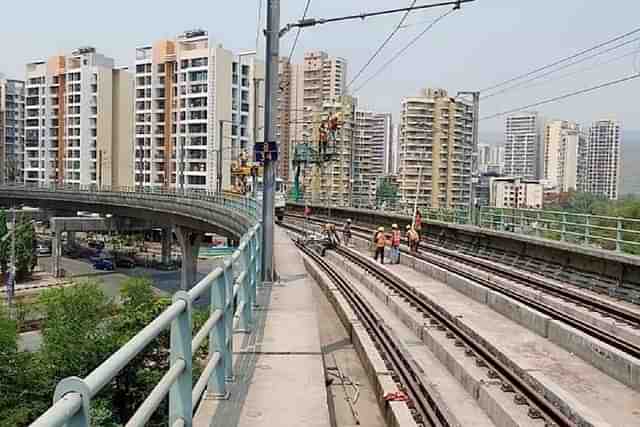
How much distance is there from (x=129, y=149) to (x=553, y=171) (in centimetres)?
6583

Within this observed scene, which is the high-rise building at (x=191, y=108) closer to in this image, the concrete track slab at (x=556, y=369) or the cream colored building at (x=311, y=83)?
the cream colored building at (x=311, y=83)

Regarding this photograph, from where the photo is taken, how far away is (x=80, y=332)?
28.0 meters

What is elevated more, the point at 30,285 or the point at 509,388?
the point at 509,388

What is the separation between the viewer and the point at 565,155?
→ 217 feet

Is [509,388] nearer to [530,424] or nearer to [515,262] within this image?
[530,424]

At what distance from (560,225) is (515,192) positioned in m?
27.7

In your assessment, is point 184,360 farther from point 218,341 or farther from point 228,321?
point 228,321

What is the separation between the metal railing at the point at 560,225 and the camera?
18.5 m

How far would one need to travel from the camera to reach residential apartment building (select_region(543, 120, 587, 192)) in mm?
64250

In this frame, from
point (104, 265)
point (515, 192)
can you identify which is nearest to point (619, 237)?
point (515, 192)

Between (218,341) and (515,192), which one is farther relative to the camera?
(515,192)

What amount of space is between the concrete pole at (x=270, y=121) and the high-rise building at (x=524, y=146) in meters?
61.0

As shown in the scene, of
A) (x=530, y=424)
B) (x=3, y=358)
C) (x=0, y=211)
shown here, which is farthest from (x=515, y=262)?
(x=0, y=211)

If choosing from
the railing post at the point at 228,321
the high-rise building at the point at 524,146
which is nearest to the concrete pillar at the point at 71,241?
the high-rise building at the point at 524,146
